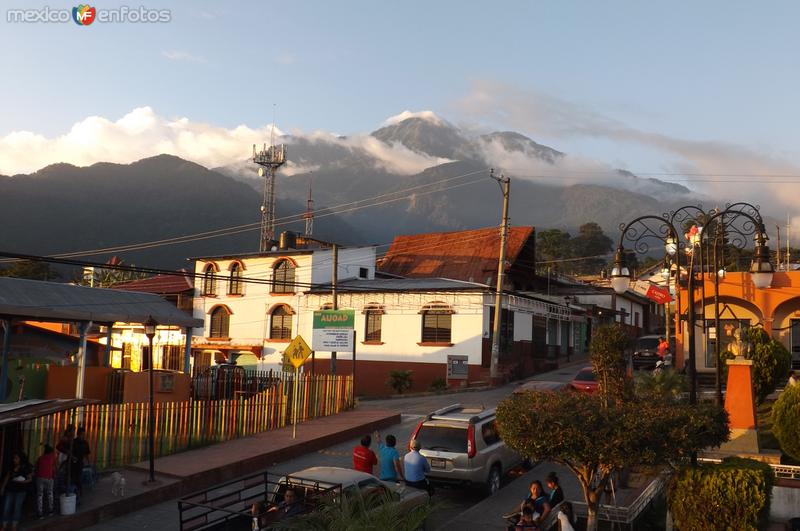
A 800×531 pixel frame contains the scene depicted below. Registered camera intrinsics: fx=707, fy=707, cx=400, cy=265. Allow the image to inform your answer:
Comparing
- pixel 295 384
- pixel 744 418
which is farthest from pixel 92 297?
pixel 744 418

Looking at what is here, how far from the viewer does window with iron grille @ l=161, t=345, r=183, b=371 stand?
41.7 metres

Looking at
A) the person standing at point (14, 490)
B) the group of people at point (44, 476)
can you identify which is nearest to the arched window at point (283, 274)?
the group of people at point (44, 476)

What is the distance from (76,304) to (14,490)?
47.3ft

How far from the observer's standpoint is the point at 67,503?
39.7 ft

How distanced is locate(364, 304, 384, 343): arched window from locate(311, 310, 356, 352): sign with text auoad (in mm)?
11957

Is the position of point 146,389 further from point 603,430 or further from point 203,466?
point 603,430

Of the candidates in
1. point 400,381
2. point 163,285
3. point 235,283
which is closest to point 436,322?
point 400,381

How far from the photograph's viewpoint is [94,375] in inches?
963

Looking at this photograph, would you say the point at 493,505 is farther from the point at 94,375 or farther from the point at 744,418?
the point at 94,375

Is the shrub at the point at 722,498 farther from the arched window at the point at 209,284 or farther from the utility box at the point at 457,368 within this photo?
the arched window at the point at 209,284

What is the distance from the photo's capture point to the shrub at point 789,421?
13.2 meters

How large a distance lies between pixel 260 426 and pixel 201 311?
2651 cm

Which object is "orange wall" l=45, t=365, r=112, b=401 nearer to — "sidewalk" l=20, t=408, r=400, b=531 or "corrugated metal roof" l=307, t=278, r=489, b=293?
"sidewalk" l=20, t=408, r=400, b=531

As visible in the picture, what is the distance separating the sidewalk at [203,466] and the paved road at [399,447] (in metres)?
0.20
